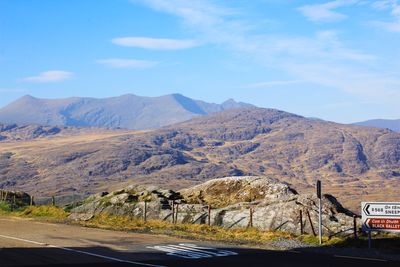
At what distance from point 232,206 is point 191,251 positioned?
14.3 m

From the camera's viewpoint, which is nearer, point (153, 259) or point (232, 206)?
point (153, 259)

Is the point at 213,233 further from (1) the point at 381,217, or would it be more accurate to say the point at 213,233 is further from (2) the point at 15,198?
(2) the point at 15,198

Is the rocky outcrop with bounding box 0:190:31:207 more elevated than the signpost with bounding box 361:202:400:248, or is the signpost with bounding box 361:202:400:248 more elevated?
the signpost with bounding box 361:202:400:248

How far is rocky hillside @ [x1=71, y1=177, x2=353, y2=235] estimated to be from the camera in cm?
3073

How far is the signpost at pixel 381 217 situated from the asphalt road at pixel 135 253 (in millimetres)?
3867

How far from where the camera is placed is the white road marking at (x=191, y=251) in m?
21.0

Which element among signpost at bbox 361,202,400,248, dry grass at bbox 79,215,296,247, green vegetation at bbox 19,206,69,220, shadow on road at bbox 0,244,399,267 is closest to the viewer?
shadow on road at bbox 0,244,399,267

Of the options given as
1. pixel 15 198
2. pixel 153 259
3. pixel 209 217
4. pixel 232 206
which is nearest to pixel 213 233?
pixel 209 217

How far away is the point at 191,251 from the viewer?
22203 millimetres

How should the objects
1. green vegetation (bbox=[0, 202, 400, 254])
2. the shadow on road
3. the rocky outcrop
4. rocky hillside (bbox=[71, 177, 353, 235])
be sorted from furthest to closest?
the rocky outcrop
rocky hillside (bbox=[71, 177, 353, 235])
green vegetation (bbox=[0, 202, 400, 254])
the shadow on road

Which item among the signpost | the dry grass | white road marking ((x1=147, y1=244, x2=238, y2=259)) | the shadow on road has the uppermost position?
the signpost

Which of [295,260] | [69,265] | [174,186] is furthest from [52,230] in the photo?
[174,186]

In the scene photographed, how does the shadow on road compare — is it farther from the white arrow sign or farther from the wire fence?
the wire fence

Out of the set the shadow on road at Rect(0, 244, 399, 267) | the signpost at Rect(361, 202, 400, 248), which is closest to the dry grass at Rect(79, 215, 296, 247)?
the signpost at Rect(361, 202, 400, 248)
